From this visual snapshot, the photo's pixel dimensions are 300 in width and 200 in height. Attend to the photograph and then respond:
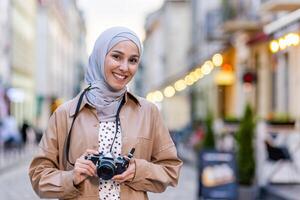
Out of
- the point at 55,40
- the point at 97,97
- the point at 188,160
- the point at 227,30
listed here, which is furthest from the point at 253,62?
the point at 55,40

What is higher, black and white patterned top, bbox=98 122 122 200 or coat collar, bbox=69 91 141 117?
coat collar, bbox=69 91 141 117

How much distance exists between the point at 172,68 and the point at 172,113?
5234 mm

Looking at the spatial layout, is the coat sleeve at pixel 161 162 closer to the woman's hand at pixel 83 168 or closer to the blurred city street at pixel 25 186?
Result: the woman's hand at pixel 83 168

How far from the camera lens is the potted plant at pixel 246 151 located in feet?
52.0

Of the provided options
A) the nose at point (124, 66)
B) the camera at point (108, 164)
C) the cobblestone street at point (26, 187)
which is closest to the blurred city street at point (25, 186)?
the cobblestone street at point (26, 187)

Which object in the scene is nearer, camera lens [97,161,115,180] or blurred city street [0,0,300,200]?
camera lens [97,161,115,180]

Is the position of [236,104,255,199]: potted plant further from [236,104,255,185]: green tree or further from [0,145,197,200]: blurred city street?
[0,145,197,200]: blurred city street

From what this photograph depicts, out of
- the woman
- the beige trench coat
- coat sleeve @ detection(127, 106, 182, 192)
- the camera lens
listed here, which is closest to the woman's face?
the woman

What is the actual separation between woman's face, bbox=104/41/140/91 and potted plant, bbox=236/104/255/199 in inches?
480

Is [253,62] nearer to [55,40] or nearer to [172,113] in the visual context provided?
[172,113]

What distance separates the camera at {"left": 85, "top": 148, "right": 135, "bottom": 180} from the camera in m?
3.50

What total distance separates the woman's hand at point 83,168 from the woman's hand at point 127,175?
0.09m

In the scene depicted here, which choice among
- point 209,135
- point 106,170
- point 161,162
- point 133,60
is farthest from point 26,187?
point 106,170

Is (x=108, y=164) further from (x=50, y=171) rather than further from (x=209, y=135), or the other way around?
(x=209, y=135)
